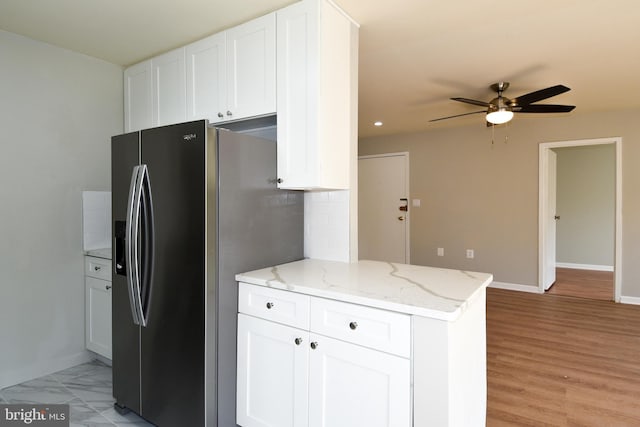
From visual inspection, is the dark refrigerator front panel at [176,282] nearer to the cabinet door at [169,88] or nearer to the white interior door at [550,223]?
the cabinet door at [169,88]

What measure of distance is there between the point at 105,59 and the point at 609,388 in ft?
13.7

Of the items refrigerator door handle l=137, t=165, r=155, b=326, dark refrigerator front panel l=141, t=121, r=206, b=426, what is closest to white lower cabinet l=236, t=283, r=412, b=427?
dark refrigerator front panel l=141, t=121, r=206, b=426

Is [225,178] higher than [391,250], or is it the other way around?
[225,178]

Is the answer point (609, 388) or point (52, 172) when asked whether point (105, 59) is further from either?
point (609, 388)

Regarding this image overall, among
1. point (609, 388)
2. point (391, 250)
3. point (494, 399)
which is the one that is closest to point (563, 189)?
point (391, 250)

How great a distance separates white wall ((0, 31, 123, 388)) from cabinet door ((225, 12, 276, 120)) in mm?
1285

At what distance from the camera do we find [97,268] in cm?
255

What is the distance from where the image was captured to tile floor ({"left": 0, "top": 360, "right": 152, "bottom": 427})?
76.9 inches

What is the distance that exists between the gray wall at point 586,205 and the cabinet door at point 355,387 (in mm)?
6234

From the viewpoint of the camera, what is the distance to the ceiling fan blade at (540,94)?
267 cm

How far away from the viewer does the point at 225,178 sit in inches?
65.1

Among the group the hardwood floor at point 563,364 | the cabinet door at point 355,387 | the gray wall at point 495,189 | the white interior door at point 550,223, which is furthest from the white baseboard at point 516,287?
the cabinet door at point 355,387

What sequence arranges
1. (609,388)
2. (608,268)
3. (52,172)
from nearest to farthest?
(609,388)
(52,172)
(608,268)

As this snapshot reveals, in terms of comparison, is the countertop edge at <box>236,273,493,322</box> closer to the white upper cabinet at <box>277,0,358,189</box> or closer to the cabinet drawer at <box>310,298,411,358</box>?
the cabinet drawer at <box>310,298,411,358</box>
